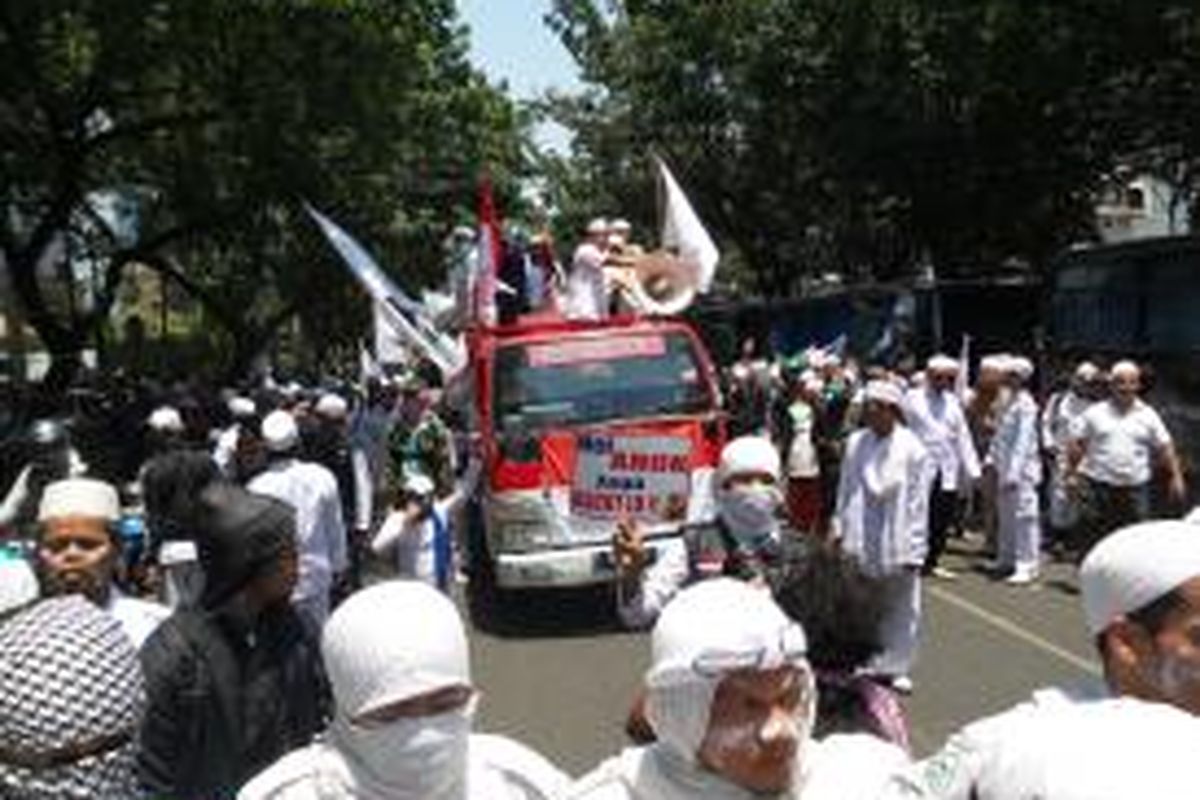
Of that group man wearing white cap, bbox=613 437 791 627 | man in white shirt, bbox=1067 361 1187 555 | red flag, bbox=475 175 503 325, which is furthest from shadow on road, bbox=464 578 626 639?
A: man wearing white cap, bbox=613 437 791 627

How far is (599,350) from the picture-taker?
1730 cm

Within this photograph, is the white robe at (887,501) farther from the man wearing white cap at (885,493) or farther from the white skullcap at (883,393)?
the white skullcap at (883,393)

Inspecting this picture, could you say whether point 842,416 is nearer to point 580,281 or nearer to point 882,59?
point 580,281

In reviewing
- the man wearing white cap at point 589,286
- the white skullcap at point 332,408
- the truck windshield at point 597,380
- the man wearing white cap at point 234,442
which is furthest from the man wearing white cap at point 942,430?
the man wearing white cap at point 234,442

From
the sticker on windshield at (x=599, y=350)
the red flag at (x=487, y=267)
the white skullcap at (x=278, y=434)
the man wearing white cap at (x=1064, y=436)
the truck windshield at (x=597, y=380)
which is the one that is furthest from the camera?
the man wearing white cap at (x=1064, y=436)

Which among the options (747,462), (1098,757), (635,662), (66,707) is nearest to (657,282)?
(635,662)

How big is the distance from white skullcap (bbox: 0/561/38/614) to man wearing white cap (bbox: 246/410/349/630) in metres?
3.74

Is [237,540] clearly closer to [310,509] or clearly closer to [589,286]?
[310,509]

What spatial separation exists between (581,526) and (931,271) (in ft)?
101

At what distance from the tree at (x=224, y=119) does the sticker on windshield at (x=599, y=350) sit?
14.8 meters

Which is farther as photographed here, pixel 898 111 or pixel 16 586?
pixel 898 111

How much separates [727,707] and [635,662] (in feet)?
37.0

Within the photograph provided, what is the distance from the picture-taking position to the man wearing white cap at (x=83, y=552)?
6.29 meters

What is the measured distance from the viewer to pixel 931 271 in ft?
153
